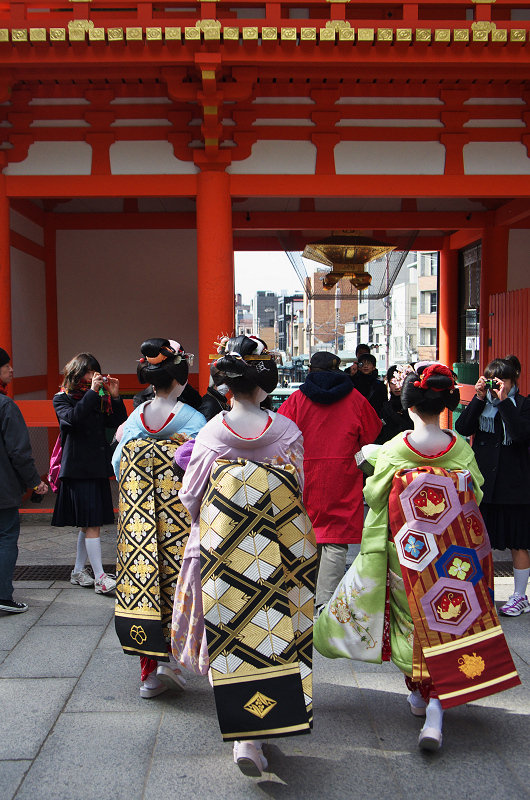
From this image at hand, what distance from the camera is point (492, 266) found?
819 centimetres

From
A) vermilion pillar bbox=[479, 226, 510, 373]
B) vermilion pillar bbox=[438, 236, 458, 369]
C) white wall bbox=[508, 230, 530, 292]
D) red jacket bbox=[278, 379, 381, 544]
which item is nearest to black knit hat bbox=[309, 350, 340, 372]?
red jacket bbox=[278, 379, 381, 544]

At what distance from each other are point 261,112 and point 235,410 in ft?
14.0

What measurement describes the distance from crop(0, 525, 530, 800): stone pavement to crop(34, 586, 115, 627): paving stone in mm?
353

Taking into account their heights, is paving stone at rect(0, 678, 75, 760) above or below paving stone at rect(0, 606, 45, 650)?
above

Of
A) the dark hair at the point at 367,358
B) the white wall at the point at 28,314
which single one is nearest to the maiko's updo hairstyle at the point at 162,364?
the dark hair at the point at 367,358

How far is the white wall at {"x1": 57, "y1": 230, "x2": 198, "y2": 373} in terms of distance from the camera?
27.7 ft

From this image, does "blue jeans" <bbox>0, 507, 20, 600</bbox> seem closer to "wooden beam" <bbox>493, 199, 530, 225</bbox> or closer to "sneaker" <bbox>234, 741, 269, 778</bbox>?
"sneaker" <bbox>234, 741, 269, 778</bbox>

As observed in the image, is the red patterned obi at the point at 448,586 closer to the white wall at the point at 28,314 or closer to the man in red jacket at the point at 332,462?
the man in red jacket at the point at 332,462

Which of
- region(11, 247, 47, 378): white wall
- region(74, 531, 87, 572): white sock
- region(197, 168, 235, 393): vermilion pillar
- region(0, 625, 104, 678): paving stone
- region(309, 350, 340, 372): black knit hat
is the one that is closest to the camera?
region(0, 625, 104, 678): paving stone

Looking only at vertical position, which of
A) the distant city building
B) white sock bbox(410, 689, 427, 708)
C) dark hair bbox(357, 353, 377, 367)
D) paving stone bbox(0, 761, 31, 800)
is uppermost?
the distant city building

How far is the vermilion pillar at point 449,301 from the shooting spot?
30.7 feet

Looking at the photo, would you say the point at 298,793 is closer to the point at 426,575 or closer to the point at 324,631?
the point at 324,631

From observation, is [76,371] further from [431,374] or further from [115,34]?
[115,34]

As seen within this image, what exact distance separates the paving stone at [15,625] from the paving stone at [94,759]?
97 centimetres
